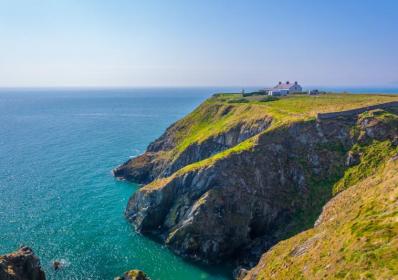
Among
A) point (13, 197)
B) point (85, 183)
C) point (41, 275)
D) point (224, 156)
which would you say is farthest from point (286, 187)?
point (13, 197)

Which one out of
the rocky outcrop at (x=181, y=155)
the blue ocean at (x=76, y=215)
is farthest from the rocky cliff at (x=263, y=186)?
the rocky outcrop at (x=181, y=155)

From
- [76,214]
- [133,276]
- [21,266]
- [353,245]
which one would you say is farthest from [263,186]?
[21,266]

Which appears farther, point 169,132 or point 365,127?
point 169,132

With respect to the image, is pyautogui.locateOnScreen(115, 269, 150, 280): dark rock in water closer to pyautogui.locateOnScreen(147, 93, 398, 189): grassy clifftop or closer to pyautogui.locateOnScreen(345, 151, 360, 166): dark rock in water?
pyautogui.locateOnScreen(147, 93, 398, 189): grassy clifftop

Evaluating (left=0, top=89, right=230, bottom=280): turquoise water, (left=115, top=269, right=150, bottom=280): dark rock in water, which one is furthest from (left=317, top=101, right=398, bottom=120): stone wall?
(left=115, top=269, right=150, bottom=280): dark rock in water

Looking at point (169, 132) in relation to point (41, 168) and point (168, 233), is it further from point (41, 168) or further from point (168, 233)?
point (168, 233)

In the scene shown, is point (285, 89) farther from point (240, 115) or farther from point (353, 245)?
point (353, 245)
